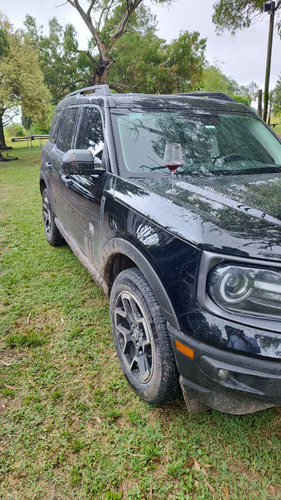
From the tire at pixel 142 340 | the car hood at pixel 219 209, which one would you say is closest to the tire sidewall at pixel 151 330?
the tire at pixel 142 340

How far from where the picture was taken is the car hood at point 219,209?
145 centimetres

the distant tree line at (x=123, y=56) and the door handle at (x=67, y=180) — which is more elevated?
the distant tree line at (x=123, y=56)

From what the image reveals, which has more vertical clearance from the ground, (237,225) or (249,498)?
(237,225)

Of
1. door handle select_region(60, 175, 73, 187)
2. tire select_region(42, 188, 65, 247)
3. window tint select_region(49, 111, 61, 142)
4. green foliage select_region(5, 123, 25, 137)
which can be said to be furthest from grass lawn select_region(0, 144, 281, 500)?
green foliage select_region(5, 123, 25, 137)

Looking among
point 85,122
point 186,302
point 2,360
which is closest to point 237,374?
point 186,302

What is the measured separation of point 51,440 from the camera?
1938 mm

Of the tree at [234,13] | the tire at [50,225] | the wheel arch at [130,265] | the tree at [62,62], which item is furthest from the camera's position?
the tree at [62,62]

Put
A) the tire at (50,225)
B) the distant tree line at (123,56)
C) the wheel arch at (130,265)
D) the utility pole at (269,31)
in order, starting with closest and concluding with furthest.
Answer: the wheel arch at (130,265) < the tire at (50,225) < the utility pole at (269,31) < the distant tree line at (123,56)

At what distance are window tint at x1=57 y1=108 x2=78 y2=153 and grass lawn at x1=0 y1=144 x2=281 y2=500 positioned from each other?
1.86 metres

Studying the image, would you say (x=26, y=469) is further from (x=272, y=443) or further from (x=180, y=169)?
(x=180, y=169)

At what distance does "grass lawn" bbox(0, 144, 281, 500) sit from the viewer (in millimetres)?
1685

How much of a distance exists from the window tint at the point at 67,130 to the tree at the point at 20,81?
16.2 metres

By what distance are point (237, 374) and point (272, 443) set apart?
769 mm

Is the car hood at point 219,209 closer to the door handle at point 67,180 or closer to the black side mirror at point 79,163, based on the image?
the black side mirror at point 79,163
